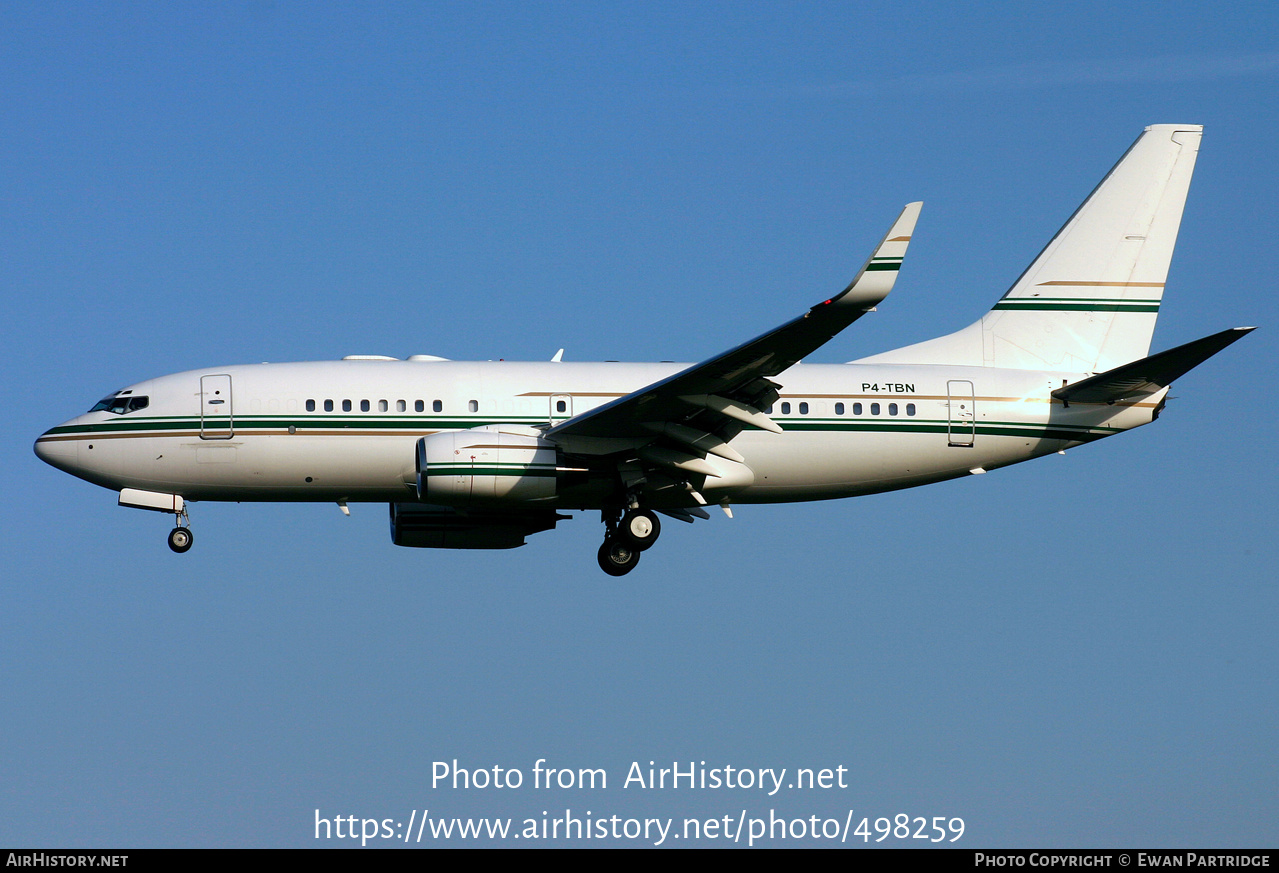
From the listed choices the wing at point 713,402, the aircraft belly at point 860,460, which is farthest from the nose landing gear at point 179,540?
the aircraft belly at point 860,460

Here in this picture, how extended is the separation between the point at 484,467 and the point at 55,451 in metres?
9.59

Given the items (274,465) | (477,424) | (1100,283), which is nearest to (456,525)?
(477,424)

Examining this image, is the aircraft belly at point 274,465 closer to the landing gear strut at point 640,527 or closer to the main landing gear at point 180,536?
the main landing gear at point 180,536

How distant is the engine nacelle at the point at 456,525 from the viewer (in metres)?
34.7

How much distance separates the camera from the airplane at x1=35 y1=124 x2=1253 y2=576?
30406mm

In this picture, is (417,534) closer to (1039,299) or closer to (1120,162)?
(1039,299)

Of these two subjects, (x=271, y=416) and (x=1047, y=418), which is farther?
(x=1047, y=418)

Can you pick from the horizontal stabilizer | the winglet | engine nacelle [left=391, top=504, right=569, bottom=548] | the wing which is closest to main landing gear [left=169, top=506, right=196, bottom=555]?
engine nacelle [left=391, top=504, right=569, bottom=548]

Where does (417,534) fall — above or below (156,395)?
below

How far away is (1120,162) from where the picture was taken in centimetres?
3719

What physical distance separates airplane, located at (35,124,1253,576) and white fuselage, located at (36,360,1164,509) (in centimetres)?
4

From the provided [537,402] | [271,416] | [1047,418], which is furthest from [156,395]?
[1047,418]
